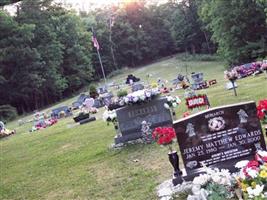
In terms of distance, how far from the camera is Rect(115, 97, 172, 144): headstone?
14930 millimetres

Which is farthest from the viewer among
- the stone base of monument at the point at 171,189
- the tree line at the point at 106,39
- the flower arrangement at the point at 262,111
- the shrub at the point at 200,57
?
the shrub at the point at 200,57

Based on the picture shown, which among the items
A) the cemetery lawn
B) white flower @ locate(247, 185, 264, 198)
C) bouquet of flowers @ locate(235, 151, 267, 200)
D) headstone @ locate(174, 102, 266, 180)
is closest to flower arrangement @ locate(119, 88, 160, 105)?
the cemetery lawn

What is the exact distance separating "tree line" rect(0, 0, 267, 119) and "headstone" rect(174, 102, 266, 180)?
1350 inches

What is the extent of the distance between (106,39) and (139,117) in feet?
223

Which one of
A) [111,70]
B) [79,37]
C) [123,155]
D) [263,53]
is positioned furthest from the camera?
[111,70]

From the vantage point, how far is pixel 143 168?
36.8 ft

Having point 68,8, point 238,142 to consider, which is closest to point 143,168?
point 238,142

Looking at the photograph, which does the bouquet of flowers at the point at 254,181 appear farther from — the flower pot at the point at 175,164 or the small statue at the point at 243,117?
the flower pot at the point at 175,164

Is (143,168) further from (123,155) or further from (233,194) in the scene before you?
(233,194)

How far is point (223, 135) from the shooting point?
8.54 m

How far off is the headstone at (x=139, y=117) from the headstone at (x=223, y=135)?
6.26 metres

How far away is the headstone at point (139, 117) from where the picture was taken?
1493 centimetres

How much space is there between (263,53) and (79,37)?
3246cm

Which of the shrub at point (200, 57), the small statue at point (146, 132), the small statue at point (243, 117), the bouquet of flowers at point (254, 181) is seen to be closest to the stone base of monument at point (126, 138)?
the small statue at point (146, 132)
